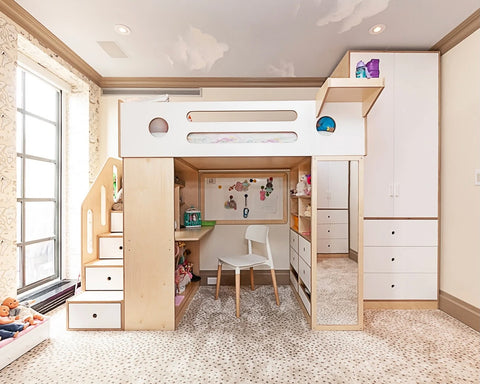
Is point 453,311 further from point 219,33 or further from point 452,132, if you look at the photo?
point 219,33

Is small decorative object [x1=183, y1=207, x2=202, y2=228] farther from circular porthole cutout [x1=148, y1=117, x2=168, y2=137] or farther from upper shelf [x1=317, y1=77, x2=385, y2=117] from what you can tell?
upper shelf [x1=317, y1=77, x2=385, y2=117]

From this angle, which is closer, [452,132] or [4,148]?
[4,148]

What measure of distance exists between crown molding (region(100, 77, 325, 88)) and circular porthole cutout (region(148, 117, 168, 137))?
1.34 meters

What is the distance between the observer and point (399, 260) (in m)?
2.62

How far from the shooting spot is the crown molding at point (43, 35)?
6.79ft

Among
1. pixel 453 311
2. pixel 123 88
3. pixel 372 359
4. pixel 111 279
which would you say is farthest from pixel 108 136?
pixel 453 311

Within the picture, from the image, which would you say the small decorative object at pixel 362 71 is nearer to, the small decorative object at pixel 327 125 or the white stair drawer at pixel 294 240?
the small decorative object at pixel 327 125

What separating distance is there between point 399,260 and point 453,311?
558mm

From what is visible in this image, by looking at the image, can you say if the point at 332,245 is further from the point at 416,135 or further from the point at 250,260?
the point at 416,135

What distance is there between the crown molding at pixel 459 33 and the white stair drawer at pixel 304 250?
2130 mm

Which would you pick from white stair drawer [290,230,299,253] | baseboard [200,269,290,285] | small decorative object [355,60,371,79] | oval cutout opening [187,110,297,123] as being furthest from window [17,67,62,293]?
small decorative object [355,60,371,79]

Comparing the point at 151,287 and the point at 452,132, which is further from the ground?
the point at 452,132

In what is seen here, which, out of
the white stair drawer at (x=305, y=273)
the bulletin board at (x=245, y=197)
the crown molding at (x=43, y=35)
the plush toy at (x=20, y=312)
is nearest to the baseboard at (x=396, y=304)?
the white stair drawer at (x=305, y=273)

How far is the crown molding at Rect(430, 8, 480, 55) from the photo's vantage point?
7.14 ft
